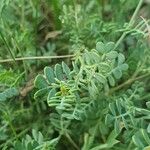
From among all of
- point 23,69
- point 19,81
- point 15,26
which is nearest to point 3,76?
point 19,81

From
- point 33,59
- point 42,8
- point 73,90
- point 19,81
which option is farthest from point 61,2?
point 73,90

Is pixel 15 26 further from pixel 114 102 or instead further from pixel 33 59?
pixel 114 102

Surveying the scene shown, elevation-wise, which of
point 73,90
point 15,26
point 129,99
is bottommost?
point 129,99

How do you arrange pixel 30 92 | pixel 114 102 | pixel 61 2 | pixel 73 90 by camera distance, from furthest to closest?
pixel 61 2
pixel 30 92
pixel 114 102
pixel 73 90

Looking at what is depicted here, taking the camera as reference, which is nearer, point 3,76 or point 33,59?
point 3,76

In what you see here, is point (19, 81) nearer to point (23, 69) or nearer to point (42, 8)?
point (23, 69)

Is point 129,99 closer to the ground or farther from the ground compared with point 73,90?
closer to the ground

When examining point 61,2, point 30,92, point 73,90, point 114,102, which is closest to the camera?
point 73,90
